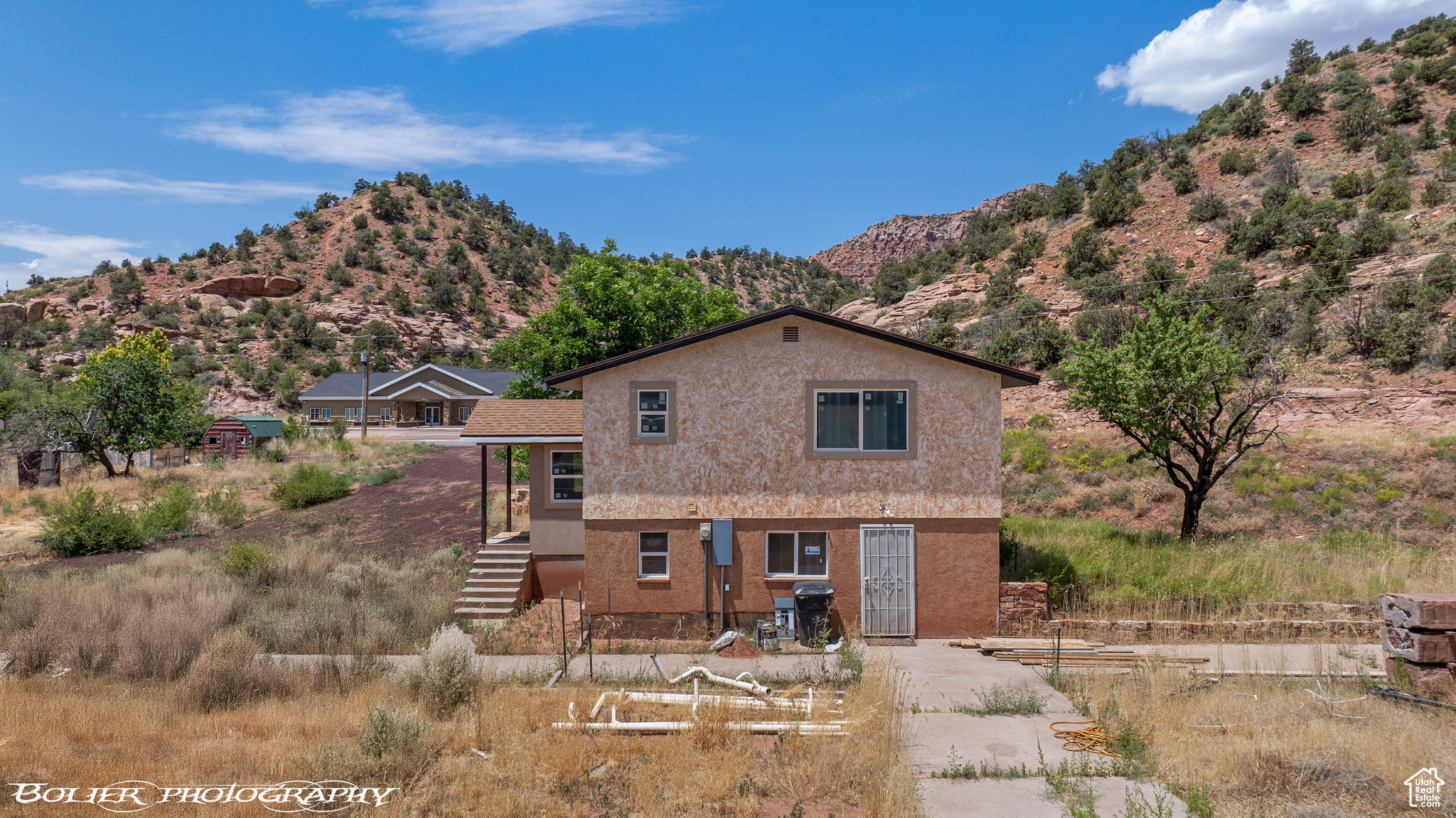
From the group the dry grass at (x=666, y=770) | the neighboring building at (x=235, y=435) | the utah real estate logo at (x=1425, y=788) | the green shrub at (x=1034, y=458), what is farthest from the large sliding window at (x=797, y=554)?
the neighboring building at (x=235, y=435)

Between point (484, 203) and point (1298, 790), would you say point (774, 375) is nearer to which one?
point (1298, 790)

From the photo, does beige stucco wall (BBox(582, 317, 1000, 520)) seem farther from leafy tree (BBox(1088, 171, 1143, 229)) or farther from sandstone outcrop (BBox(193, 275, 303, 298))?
sandstone outcrop (BBox(193, 275, 303, 298))

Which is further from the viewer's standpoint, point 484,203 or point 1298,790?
point 484,203

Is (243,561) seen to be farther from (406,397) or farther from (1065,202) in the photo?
(1065,202)

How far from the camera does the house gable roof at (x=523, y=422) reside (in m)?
16.0

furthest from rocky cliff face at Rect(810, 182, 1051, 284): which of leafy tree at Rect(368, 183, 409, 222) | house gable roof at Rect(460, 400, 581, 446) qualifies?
house gable roof at Rect(460, 400, 581, 446)

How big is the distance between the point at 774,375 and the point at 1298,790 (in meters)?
9.56

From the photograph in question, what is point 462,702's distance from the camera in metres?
10.1

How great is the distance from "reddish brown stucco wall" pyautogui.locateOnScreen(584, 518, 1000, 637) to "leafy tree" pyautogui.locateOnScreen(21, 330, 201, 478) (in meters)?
30.5

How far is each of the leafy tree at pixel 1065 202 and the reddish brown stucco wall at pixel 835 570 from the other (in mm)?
45648

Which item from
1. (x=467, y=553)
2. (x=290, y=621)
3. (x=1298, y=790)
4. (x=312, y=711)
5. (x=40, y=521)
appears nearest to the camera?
(x=1298, y=790)

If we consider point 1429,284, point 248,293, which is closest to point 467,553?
point 1429,284

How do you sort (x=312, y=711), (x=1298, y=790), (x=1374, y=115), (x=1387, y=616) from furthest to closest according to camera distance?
(x=1374, y=115)
(x=1387, y=616)
(x=312, y=711)
(x=1298, y=790)

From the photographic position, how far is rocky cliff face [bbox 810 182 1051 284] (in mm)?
150250
